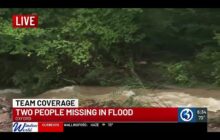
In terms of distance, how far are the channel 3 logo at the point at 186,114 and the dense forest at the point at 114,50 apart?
406 millimetres

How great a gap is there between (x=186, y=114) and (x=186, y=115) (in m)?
0.01

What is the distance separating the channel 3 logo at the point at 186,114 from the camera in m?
→ 4.91

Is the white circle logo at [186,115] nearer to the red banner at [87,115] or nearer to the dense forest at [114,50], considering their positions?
the red banner at [87,115]

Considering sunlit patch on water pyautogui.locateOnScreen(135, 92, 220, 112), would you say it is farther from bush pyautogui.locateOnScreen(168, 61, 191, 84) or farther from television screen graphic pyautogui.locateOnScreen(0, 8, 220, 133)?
bush pyautogui.locateOnScreen(168, 61, 191, 84)

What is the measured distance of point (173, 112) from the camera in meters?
4.94

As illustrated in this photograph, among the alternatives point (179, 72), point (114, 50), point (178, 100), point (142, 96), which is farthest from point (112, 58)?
point (178, 100)

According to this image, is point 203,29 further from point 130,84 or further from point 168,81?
point 130,84

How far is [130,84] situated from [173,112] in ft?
1.95

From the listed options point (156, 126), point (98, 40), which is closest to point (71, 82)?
point (98, 40)

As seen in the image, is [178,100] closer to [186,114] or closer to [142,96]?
[186,114]

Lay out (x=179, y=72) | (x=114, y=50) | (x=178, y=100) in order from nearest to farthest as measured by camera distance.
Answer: (x=178, y=100) → (x=179, y=72) → (x=114, y=50)
